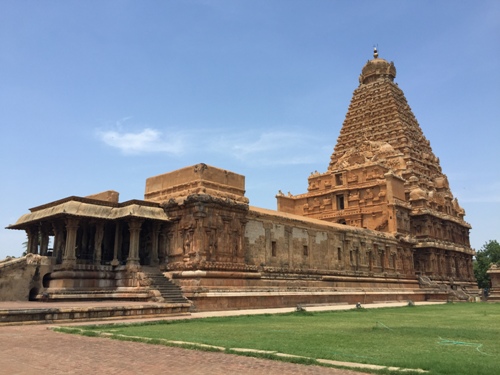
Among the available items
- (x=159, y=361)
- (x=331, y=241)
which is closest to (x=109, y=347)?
(x=159, y=361)

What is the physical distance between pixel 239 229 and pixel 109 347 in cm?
1764

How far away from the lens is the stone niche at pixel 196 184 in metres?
27.3

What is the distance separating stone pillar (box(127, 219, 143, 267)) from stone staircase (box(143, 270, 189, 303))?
859 mm

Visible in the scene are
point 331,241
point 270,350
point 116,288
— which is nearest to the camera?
point 270,350

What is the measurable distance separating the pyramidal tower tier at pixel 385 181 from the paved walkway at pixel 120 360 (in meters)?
39.6

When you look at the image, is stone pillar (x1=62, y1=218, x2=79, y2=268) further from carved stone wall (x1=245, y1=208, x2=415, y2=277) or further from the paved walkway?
the paved walkway

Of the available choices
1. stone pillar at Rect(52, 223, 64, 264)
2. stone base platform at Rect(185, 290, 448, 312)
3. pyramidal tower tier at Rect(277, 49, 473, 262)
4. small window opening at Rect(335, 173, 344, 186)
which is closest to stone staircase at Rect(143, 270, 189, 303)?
stone base platform at Rect(185, 290, 448, 312)

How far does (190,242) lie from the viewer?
25.9 meters

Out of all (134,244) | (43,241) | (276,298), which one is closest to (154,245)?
(134,244)

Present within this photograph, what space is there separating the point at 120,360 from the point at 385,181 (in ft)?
137

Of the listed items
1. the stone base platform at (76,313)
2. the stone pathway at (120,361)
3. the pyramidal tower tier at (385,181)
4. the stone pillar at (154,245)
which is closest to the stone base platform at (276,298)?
the stone base platform at (76,313)

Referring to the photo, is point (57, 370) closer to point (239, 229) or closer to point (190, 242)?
point (190, 242)

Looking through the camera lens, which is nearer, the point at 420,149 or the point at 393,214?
the point at 393,214

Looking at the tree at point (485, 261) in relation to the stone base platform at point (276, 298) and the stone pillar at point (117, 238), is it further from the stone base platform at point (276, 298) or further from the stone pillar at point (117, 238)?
the stone pillar at point (117, 238)
